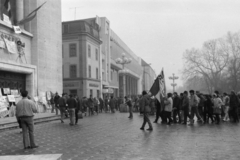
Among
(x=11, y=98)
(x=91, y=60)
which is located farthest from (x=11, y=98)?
(x=91, y=60)

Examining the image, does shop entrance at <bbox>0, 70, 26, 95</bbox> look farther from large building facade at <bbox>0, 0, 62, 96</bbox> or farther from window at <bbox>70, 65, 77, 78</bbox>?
window at <bbox>70, 65, 77, 78</bbox>

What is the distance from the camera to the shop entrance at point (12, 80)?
19906mm

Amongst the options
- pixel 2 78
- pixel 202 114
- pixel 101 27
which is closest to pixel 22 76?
pixel 2 78

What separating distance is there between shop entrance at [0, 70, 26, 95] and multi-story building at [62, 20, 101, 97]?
15.9 meters

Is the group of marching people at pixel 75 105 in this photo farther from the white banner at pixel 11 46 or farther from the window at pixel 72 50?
the window at pixel 72 50

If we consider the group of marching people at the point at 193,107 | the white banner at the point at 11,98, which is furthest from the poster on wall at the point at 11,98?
the group of marching people at the point at 193,107

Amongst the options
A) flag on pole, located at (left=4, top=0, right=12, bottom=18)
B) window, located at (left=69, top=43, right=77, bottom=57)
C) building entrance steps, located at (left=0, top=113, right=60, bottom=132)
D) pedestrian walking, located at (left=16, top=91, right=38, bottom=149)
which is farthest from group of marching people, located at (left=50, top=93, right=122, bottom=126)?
window, located at (left=69, top=43, right=77, bottom=57)

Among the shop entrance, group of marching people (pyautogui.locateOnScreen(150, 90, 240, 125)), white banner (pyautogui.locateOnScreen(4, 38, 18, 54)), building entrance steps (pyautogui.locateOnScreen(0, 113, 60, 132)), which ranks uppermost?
white banner (pyautogui.locateOnScreen(4, 38, 18, 54))

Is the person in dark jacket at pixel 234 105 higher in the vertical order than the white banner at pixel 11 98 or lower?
lower

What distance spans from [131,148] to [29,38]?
60.1 feet

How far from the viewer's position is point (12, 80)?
21.2 metres

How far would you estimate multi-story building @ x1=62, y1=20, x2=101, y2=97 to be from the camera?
3859cm

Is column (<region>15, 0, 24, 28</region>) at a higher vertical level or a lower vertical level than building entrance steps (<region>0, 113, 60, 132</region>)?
higher

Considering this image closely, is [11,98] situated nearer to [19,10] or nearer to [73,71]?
[19,10]
